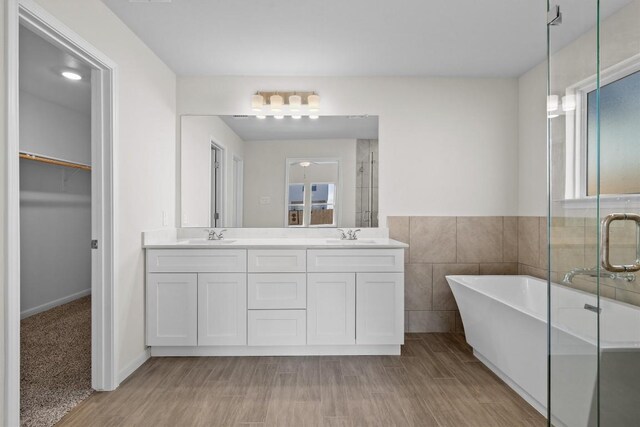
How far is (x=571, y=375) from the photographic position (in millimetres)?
1226

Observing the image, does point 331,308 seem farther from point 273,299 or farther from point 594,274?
point 594,274

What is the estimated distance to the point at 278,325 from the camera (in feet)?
9.53

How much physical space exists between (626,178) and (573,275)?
1.19ft

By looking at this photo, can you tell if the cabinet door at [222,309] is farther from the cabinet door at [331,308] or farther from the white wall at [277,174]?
the white wall at [277,174]

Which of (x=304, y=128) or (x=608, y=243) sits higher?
(x=304, y=128)

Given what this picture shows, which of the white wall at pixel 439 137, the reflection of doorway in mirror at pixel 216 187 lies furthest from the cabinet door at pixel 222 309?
the white wall at pixel 439 137

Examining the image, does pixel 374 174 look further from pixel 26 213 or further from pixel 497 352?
pixel 26 213

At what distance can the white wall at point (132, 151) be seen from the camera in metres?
2.35

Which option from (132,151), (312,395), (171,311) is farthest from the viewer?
(171,311)

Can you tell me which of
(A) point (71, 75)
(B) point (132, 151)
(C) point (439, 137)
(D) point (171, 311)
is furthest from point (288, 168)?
(A) point (71, 75)

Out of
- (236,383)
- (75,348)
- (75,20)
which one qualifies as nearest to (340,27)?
(75,20)

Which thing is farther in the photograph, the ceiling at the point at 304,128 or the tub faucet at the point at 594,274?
the ceiling at the point at 304,128

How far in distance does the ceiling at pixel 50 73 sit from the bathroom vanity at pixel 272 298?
5.43ft

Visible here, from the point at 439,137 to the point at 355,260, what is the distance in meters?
1.51
